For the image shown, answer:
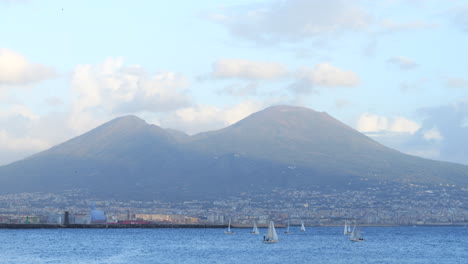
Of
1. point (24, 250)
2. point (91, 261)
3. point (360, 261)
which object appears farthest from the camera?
point (24, 250)

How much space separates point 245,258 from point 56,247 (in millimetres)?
39732

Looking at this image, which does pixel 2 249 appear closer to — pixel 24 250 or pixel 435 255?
pixel 24 250

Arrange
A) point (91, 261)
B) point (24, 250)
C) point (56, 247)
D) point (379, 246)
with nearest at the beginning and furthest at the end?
point (91, 261)
point (24, 250)
point (56, 247)
point (379, 246)

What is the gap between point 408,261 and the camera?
12188 centimetres

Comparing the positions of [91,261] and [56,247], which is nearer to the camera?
[91,261]

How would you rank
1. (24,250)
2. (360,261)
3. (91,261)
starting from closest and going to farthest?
(91,261) < (360,261) < (24,250)

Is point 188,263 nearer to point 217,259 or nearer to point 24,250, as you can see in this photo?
point 217,259

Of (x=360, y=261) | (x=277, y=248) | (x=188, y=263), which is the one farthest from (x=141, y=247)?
(x=360, y=261)

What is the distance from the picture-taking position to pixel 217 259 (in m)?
119

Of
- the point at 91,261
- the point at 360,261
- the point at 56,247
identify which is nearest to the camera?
the point at 91,261

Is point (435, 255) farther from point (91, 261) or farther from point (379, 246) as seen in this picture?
point (91, 261)

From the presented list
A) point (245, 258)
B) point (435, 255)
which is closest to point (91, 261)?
point (245, 258)

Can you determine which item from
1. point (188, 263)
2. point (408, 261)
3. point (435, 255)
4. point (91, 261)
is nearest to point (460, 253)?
point (435, 255)

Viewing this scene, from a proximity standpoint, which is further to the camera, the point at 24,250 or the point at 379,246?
the point at 379,246
